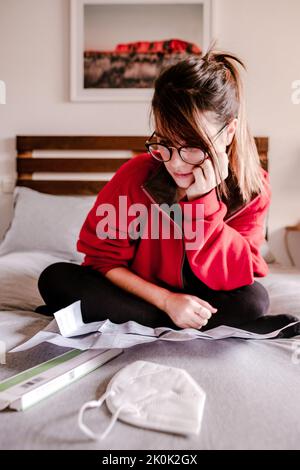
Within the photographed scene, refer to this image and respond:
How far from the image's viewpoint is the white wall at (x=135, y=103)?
2.55m

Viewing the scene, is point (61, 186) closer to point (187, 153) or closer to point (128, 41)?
point (128, 41)

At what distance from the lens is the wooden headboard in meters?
2.62

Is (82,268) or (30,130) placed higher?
(30,130)

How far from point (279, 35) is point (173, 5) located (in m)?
0.58

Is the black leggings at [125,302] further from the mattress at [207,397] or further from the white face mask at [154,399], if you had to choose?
the white face mask at [154,399]

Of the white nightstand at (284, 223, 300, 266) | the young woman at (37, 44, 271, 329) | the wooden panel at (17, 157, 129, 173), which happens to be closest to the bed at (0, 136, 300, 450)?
the young woman at (37, 44, 271, 329)

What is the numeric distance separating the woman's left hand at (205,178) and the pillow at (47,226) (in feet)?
3.36

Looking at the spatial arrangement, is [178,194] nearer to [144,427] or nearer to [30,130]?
[144,427]

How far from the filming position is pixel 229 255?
1.23m

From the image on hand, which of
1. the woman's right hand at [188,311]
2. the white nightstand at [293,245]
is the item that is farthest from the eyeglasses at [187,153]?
the white nightstand at [293,245]

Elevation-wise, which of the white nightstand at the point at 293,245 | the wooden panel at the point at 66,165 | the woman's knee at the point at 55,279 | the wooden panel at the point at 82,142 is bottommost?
the white nightstand at the point at 293,245

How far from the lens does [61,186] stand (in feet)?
8.61

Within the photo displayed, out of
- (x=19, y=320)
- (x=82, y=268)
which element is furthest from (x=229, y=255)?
(x=19, y=320)
